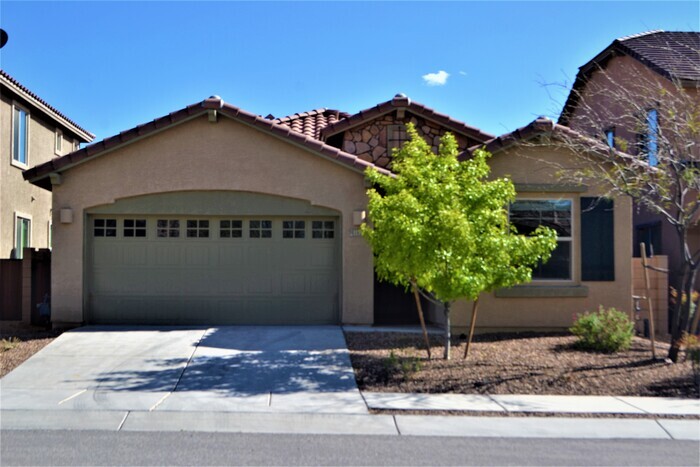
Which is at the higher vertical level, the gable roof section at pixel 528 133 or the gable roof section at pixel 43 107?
the gable roof section at pixel 43 107

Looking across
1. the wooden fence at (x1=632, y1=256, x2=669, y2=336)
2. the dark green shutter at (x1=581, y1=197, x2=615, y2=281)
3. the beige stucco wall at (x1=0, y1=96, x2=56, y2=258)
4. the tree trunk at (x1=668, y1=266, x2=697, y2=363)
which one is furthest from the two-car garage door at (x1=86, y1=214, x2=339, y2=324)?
the beige stucco wall at (x1=0, y1=96, x2=56, y2=258)

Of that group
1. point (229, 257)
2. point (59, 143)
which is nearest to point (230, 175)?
point (229, 257)

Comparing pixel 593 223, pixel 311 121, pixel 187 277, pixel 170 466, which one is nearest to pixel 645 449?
pixel 170 466

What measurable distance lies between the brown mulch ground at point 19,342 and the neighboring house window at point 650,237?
47.6 feet

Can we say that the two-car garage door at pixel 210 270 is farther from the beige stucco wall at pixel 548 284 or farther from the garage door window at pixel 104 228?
the beige stucco wall at pixel 548 284

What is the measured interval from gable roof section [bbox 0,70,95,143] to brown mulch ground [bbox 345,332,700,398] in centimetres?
1184

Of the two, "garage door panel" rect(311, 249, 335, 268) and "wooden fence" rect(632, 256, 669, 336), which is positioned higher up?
"garage door panel" rect(311, 249, 335, 268)

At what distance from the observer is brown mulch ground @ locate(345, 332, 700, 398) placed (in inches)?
356

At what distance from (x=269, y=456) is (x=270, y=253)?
7.15 meters

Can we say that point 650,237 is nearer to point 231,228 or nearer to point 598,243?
point 598,243

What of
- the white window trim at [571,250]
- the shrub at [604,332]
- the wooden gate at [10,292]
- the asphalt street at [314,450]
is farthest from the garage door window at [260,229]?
the asphalt street at [314,450]

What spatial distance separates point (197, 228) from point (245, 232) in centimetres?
96

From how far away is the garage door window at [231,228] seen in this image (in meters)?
13.1

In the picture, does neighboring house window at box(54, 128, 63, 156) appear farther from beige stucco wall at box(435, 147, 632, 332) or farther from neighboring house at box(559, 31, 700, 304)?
neighboring house at box(559, 31, 700, 304)
